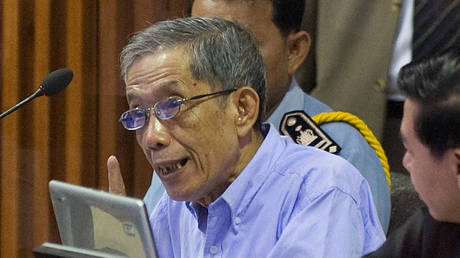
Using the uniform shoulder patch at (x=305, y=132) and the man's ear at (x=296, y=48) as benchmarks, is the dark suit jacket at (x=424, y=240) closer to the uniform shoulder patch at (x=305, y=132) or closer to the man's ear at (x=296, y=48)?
the uniform shoulder patch at (x=305, y=132)

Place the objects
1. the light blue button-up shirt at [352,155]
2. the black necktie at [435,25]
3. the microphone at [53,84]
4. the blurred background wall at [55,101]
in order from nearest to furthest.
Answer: the microphone at [53,84]
the light blue button-up shirt at [352,155]
the black necktie at [435,25]
the blurred background wall at [55,101]

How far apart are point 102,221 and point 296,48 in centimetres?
103

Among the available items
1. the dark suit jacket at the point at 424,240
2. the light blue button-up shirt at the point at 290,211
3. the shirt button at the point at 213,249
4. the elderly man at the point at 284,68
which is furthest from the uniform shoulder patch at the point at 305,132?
the dark suit jacket at the point at 424,240

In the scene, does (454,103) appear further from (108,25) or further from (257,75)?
(108,25)

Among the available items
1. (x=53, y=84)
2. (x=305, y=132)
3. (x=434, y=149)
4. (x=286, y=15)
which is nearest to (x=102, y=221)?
(x=53, y=84)

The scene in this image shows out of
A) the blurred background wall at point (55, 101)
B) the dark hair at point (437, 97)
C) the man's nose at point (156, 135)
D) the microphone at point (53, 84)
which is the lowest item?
the blurred background wall at point (55, 101)

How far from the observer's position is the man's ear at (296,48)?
89.5 inches

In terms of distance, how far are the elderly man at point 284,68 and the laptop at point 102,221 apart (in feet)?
2.08

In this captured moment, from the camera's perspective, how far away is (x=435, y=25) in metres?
2.53

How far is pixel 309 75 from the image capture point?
285cm

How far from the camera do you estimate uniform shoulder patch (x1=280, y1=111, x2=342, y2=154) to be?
2.15 m

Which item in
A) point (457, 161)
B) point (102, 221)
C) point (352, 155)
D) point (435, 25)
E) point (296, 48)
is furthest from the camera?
point (435, 25)

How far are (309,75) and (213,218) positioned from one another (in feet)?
4.34

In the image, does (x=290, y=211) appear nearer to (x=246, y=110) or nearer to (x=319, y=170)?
(x=319, y=170)
